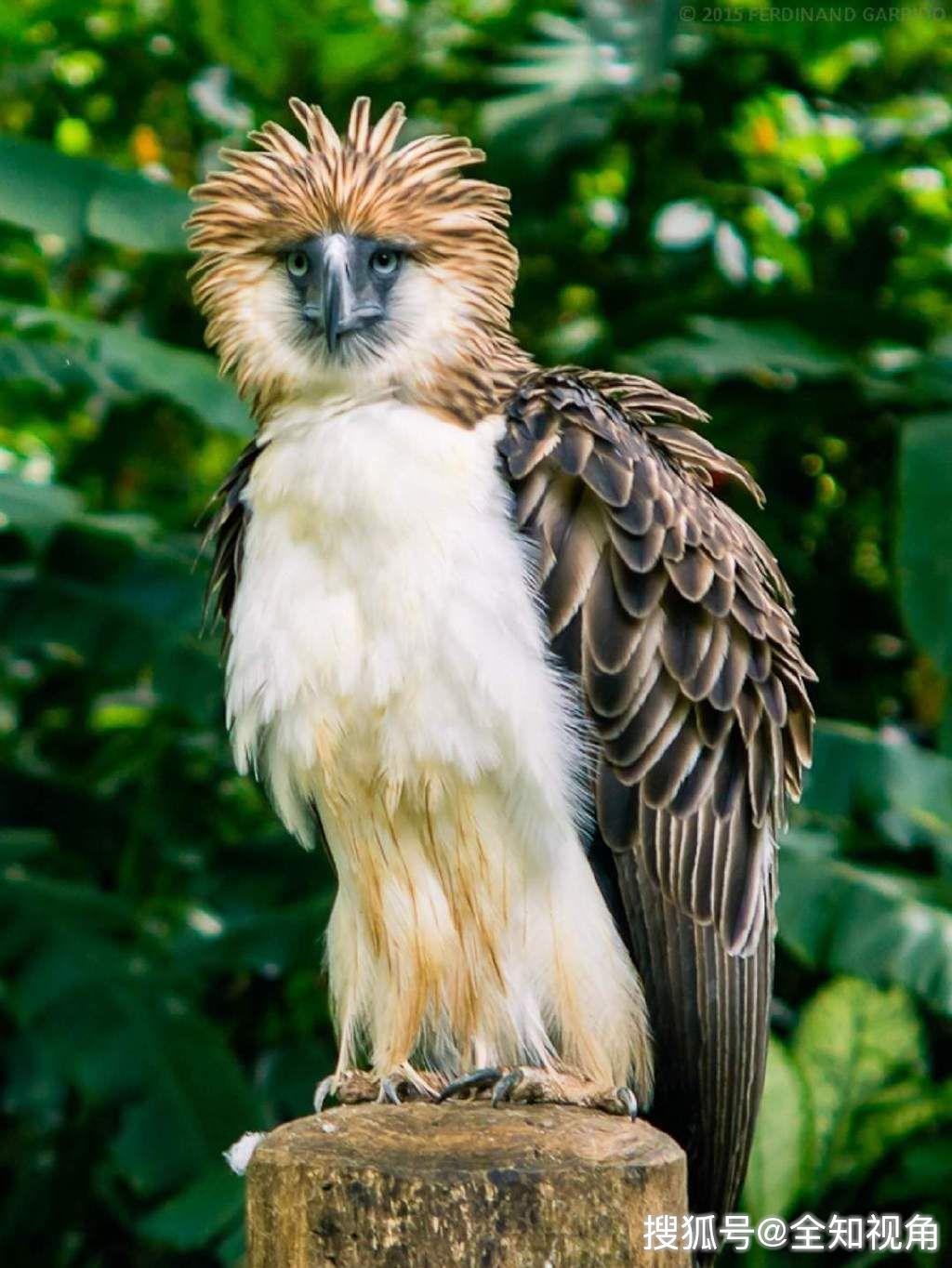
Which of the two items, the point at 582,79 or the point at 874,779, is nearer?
the point at 874,779

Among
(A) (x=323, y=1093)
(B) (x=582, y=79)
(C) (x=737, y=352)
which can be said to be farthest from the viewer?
(B) (x=582, y=79)

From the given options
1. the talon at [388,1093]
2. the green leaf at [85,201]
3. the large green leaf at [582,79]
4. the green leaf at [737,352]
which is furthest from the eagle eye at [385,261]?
the large green leaf at [582,79]

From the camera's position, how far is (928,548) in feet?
16.5

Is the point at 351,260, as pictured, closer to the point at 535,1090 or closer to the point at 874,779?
the point at 535,1090

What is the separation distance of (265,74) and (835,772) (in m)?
3.31

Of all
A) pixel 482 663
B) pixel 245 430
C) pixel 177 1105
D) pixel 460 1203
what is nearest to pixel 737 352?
pixel 245 430

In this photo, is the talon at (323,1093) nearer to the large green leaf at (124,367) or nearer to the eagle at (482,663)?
the eagle at (482,663)

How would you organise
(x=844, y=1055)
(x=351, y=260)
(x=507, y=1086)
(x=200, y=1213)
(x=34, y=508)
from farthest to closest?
(x=844, y=1055) < (x=200, y=1213) < (x=34, y=508) < (x=351, y=260) < (x=507, y=1086)

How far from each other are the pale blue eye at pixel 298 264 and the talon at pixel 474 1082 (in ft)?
5.13

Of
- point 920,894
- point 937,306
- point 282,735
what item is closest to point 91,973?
point 282,735

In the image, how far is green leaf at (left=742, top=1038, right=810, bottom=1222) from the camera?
5.20m

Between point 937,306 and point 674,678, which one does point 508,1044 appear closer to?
point 674,678

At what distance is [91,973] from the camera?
17.0 feet

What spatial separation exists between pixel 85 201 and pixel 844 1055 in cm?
324
